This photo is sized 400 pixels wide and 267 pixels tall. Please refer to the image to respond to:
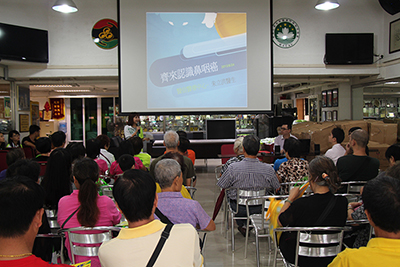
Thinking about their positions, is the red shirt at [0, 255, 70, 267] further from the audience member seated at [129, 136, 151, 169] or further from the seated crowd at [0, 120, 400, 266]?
the audience member seated at [129, 136, 151, 169]

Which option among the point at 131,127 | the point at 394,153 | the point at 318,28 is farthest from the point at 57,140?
the point at 318,28

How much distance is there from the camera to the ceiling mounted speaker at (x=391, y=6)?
7.16 metres

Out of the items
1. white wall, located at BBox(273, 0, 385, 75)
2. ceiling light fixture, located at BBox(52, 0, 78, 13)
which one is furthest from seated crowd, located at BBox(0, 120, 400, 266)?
white wall, located at BBox(273, 0, 385, 75)

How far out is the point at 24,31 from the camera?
7188mm

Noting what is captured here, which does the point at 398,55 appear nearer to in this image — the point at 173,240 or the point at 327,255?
the point at 327,255

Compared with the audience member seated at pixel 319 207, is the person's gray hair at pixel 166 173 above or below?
above

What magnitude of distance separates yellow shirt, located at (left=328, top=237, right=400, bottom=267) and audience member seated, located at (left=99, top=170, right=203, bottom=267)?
25.1 inches

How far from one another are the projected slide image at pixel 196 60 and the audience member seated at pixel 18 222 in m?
6.24

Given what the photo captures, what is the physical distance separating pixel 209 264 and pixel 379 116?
7.32m

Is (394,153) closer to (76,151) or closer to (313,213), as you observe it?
(313,213)

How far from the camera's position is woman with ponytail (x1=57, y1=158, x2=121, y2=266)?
212cm

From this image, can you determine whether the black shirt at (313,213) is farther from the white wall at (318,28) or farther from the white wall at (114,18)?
the white wall at (318,28)

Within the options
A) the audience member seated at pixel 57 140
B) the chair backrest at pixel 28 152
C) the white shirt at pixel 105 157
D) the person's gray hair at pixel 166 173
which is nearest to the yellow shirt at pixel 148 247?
the person's gray hair at pixel 166 173

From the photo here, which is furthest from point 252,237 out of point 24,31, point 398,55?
point 24,31
